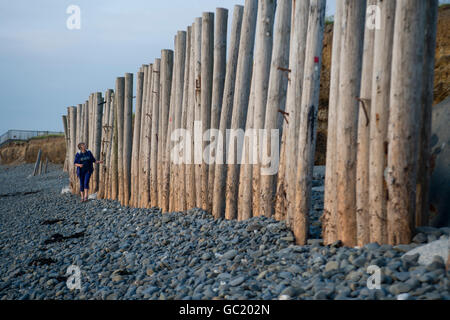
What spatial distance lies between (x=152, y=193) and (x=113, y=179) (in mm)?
2266

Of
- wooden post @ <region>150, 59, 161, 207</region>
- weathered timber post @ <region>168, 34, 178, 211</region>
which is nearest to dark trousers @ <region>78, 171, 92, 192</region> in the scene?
wooden post @ <region>150, 59, 161, 207</region>

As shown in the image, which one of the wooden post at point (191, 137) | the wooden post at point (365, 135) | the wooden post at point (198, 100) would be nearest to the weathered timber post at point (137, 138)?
the wooden post at point (191, 137)

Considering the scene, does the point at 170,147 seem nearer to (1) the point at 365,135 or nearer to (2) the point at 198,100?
(2) the point at 198,100

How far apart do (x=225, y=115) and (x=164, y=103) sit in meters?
2.10

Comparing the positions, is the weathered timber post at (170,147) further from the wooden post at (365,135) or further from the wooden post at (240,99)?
the wooden post at (365,135)

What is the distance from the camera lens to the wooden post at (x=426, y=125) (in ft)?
11.7

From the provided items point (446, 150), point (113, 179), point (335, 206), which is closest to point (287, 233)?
point (335, 206)

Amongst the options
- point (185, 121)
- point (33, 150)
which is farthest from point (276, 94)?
point (33, 150)

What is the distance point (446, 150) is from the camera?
4316 mm

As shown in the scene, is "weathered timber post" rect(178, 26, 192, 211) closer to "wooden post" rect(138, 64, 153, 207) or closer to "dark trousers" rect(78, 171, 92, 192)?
"wooden post" rect(138, 64, 153, 207)

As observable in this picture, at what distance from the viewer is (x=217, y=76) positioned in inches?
233

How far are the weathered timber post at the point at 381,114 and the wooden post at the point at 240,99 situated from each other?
213cm
